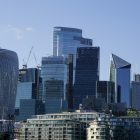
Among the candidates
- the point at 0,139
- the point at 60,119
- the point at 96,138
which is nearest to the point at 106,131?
the point at 96,138

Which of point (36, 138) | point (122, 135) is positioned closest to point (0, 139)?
point (36, 138)

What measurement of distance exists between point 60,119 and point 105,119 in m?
13.9

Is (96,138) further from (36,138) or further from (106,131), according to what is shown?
(36,138)

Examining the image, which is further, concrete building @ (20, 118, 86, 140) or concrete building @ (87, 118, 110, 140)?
concrete building @ (20, 118, 86, 140)

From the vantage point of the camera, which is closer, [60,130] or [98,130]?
[98,130]

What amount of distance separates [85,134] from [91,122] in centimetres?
415

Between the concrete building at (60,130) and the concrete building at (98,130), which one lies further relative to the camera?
the concrete building at (60,130)

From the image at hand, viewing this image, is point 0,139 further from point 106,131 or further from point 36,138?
point 106,131

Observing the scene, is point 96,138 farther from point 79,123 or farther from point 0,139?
point 0,139

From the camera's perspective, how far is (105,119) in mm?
198750

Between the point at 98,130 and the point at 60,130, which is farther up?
the point at 98,130

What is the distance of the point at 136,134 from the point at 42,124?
96.1 ft

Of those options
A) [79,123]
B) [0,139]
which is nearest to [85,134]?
[79,123]

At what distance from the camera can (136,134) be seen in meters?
197
